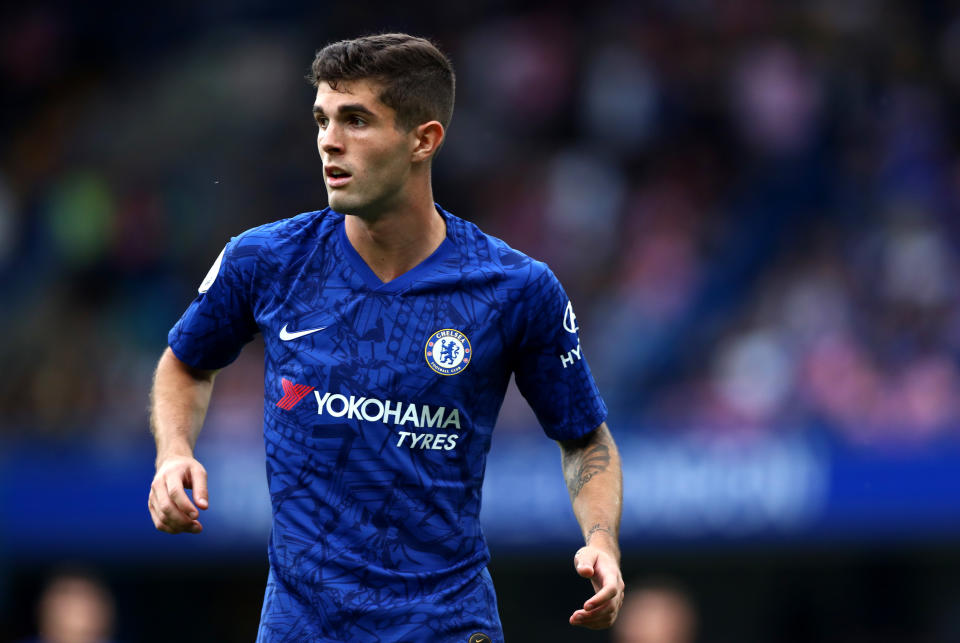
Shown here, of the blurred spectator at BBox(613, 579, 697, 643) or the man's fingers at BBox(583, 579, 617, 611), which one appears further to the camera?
the blurred spectator at BBox(613, 579, 697, 643)

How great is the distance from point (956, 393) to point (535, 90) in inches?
199

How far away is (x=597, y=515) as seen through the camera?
12.8 ft

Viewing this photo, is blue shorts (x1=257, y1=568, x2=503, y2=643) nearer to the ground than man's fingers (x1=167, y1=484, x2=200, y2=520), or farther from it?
nearer to the ground

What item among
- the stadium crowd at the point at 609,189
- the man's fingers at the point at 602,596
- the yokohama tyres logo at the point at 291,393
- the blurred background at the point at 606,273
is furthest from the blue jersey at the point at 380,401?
the stadium crowd at the point at 609,189

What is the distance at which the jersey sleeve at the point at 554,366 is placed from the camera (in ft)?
12.7

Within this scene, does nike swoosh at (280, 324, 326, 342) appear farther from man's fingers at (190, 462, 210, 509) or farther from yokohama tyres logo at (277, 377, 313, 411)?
man's fingers at (190, 462, 210, 509)

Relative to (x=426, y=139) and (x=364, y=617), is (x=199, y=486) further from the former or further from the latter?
(x=426, y=139)

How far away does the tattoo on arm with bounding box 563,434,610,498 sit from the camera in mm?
4023

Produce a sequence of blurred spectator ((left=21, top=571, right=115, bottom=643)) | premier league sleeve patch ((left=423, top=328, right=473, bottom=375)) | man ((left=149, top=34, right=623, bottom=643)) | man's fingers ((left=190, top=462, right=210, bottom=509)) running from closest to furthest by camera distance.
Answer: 1. man's fingers ((left=190, top=462, right=210, bottom=509))
2. man ((left=149, top=34, right=623, bottom=643))
3. premier league sleeve patch ((left=423, top=328, right=473, bottom=375))
4. blurred spectator ((left=21, top=571, right=115, bottom=643))

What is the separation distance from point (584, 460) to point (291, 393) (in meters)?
0.87

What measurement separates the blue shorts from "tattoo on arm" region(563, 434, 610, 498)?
53cm

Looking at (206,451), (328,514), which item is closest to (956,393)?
(206,451)

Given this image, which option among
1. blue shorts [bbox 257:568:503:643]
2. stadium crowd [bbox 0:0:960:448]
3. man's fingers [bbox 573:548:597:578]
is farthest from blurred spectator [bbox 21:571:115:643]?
man's fingers [bbox 573:548:597:578]

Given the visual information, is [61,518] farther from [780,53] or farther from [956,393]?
[780,53]
